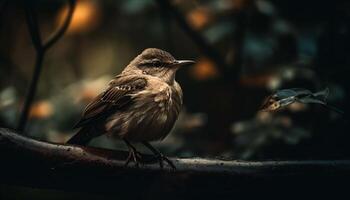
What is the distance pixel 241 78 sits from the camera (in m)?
4.75

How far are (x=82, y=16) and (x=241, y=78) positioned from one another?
1.32 meters

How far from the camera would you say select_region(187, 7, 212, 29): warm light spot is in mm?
4793

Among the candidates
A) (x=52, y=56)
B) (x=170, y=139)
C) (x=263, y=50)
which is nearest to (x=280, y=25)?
(x=263, y=50)

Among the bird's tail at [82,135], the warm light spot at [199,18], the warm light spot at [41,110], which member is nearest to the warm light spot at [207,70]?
A: the warm light spot at [199,18]

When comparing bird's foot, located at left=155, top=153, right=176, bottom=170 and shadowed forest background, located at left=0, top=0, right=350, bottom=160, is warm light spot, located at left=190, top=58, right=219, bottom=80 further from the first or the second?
bird's foot, located at left=155, top=153, right=176, bottom=170

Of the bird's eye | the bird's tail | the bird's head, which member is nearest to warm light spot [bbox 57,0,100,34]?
the bird's head

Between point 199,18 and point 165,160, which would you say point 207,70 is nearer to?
point 199,18

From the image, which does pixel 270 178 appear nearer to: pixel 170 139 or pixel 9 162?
pixel 9 162

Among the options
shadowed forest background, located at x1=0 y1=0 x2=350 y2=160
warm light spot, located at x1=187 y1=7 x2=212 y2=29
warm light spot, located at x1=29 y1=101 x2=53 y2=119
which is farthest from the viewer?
warm light spot, located at x1=187 y1=7 x2=212 y2=29

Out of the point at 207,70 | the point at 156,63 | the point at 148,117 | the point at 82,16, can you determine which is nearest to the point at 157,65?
the point at 156,63

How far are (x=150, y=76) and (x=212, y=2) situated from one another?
1021 millimetres

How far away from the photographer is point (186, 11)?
4.96 m

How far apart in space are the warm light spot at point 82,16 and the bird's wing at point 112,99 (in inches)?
54.6

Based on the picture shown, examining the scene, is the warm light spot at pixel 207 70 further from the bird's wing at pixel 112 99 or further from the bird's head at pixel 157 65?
the bird's wing at pixel 112 99
